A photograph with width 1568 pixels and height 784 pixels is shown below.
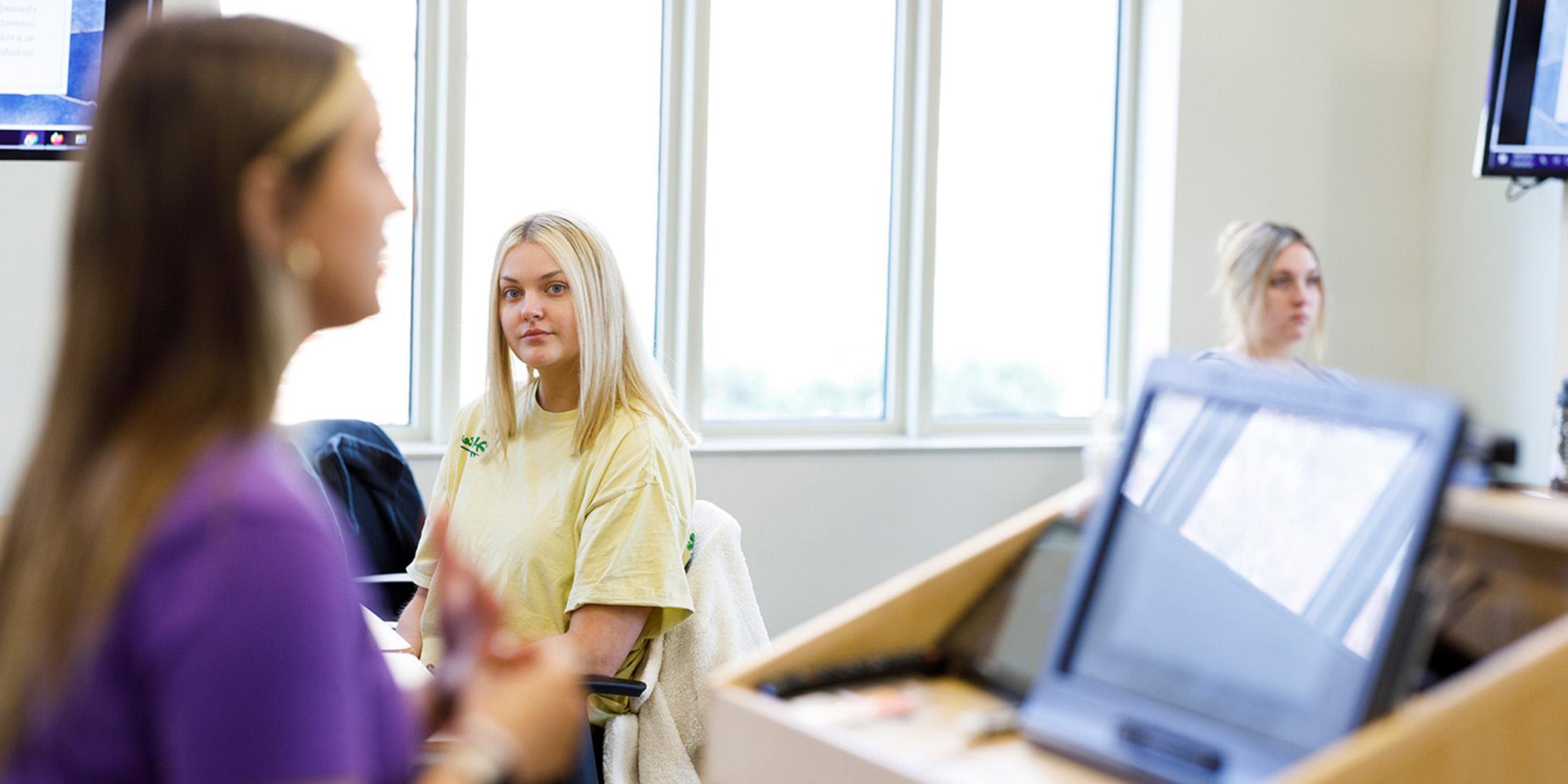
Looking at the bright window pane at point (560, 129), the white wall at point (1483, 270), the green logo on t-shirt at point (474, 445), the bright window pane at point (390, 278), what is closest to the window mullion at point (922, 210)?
the bright window pane at point (560, 129)

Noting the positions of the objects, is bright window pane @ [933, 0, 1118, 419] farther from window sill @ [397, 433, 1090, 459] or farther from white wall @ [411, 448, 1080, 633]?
white wall @ [411, 448, 1080, 633]

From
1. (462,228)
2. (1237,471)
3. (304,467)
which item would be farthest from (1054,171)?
(1237,471)

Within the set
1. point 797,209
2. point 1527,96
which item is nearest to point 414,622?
point 797,209

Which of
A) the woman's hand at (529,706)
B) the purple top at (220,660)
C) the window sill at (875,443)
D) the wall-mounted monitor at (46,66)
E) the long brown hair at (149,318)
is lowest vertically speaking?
the window sill at (875,443)

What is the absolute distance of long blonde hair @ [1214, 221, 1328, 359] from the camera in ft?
11.7

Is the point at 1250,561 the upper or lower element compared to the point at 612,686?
upper

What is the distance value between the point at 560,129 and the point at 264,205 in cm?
316

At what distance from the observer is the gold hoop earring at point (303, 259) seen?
87 cm

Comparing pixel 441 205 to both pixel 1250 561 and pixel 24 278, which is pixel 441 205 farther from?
pixel 1250 561

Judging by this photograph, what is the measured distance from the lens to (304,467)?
8.75ft

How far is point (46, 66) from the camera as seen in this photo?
2.77 meters

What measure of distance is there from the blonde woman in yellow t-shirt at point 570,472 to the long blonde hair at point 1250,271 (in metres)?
1.72

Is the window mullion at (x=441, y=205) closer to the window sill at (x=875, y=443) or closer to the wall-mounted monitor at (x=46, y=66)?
the window sill at (x=875, y=443)

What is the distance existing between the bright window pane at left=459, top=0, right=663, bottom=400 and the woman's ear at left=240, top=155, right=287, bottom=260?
116 inches
